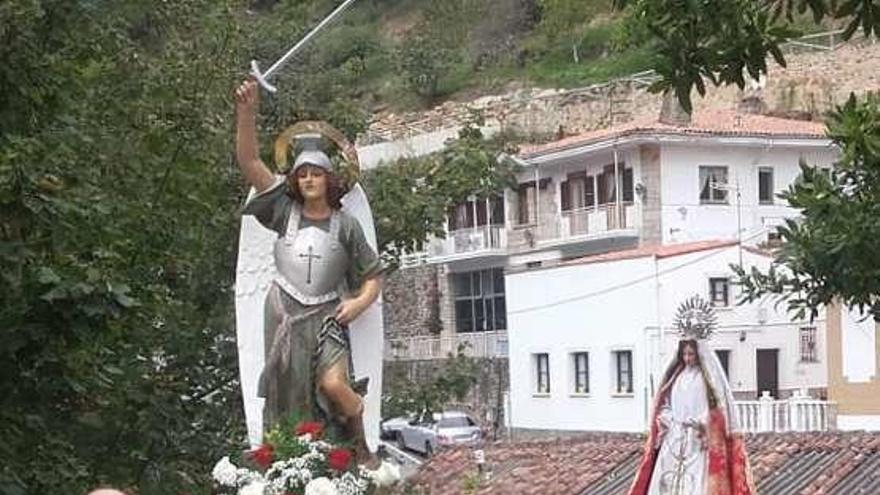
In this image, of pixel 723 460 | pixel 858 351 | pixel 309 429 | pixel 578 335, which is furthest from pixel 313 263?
pixel 578 335

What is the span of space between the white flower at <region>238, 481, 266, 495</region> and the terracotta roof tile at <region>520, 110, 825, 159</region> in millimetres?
29873

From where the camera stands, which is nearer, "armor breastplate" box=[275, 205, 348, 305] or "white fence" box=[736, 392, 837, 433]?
"armor breastplate" box=[275, 205, 348, 305]

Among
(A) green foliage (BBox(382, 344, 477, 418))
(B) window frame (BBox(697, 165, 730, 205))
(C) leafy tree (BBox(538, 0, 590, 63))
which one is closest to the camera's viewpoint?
(A) green foliage (BBox(382, 344, 477, 418))

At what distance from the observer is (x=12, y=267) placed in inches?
288

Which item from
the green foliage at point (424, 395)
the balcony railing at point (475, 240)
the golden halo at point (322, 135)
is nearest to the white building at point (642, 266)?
the balcony railing at point (475, 240)

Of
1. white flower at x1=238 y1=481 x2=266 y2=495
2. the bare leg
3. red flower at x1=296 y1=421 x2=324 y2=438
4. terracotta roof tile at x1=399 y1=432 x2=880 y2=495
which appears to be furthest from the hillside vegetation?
white flower at x1=238 y1=481 x2=266 y2=495

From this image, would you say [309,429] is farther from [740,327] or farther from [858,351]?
[740,327]

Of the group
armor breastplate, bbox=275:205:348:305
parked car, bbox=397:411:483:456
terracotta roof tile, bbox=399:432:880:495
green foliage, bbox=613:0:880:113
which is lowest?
parked car, bbox=397:411:483:456

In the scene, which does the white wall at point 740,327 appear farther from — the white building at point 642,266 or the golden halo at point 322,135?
the golden halo at point 322,135

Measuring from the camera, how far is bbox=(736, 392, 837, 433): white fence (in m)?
26.9

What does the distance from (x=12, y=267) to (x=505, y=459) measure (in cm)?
1637

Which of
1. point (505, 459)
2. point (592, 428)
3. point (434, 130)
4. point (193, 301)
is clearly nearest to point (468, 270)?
point (434, 130)

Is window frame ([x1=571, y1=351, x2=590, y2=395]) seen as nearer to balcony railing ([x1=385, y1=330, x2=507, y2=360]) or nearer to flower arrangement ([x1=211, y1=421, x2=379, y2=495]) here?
balcony railing ([x1=385, y1=330, x2=507, y2=360])

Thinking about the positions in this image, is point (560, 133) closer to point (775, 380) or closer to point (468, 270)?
point (468, 270)
